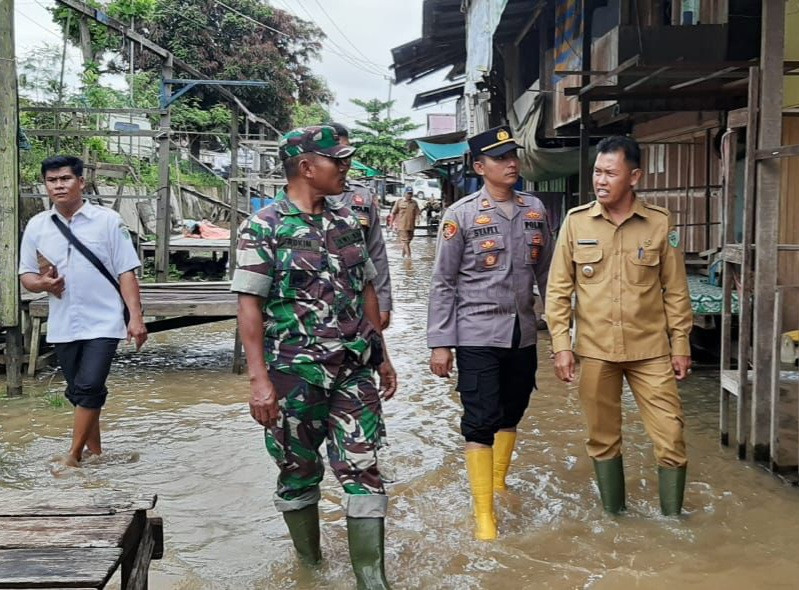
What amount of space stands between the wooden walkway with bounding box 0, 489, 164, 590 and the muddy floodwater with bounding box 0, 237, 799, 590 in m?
0.80

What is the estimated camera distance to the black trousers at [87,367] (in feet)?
14.9

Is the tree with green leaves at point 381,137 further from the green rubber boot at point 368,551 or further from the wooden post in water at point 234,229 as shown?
the green rubber boot at point 368,551

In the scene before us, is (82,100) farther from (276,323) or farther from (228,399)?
(276,323)

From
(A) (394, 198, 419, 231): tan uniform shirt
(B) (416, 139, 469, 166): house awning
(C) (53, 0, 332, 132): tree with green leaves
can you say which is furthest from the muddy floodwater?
(C) (53, 0, 332, 132): tree with green leaves

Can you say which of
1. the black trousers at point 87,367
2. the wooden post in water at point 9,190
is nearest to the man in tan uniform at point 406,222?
the wooden post in water at point 9,190

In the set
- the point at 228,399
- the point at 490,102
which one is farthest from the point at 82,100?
the point at 228,399

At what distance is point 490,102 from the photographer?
1455 cm

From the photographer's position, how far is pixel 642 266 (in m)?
3.74

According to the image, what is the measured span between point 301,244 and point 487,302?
1140 mm

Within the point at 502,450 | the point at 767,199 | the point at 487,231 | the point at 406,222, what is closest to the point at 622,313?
the point at 487,231

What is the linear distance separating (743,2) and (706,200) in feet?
8.54

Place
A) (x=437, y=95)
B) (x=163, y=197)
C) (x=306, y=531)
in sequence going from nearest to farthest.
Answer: (x=306, y=531), (x=163, y=197), (x=437, y=95)

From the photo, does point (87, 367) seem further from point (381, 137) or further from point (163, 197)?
point (381, 137)

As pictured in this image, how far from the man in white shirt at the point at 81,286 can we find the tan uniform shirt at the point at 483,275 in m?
1.81
